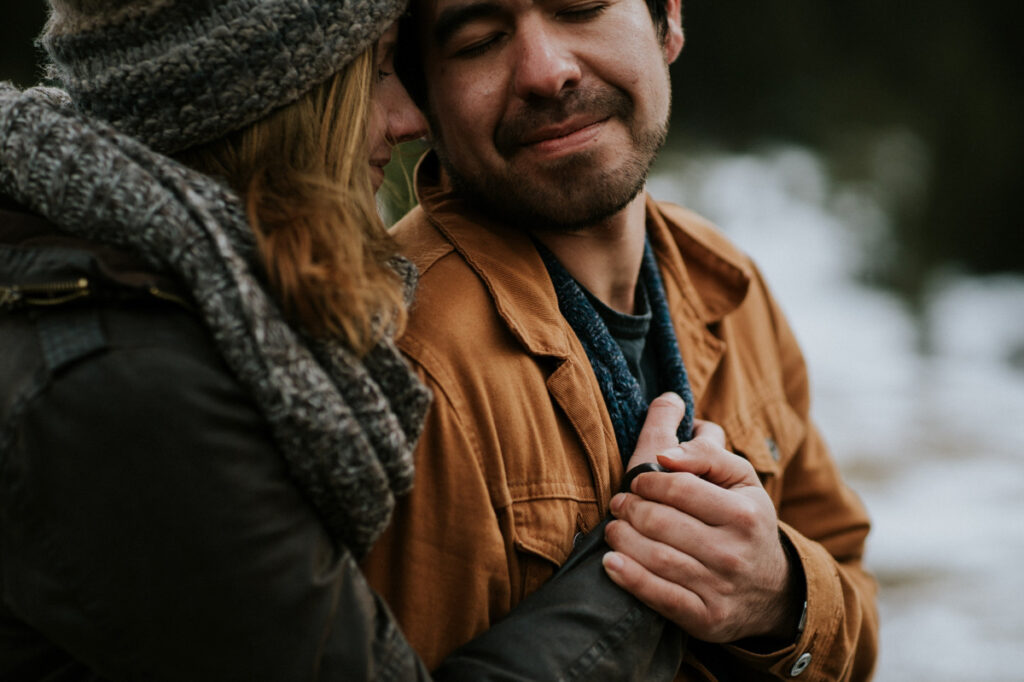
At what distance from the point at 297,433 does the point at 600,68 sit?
0.94 m

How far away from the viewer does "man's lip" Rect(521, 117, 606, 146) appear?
5.77 ft

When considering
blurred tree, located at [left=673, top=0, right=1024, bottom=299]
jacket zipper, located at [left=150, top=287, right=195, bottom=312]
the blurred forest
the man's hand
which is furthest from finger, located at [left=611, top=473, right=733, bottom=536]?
blurred tree, located at [left=673, top=0, right=1024, bottom=299]

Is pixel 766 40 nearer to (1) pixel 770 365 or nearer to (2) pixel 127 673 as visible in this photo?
(1) pixel 770 365

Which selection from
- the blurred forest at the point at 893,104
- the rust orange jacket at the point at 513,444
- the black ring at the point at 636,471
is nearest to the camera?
the rust orange jacket at the point at 513,444

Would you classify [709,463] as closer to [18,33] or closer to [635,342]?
[635,342]

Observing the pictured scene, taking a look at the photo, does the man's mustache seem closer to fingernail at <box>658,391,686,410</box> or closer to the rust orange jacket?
the rust orange jacket

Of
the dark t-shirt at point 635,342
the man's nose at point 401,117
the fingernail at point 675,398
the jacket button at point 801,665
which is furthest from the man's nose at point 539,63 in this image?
the jacket button at point 801,665

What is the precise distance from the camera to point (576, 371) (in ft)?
5.48

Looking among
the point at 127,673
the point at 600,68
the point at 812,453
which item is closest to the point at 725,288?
the point at 812,453

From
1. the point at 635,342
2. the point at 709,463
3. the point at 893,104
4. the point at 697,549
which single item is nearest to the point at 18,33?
the point at 635,342

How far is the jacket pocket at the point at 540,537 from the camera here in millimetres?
1541

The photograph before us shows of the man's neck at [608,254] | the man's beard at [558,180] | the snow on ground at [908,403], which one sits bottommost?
the snow on ground at [908,403]

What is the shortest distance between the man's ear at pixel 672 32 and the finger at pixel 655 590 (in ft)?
3.41

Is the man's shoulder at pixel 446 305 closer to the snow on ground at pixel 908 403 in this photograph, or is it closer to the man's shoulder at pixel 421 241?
the man's shoulder at pixel 421 241
